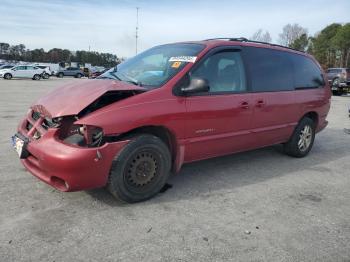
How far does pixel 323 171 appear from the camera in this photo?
17.9ft

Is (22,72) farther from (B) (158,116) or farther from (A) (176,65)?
(B) (158,116)

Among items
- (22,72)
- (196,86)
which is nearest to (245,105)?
(196,86)

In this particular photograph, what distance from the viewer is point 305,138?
6172 mm

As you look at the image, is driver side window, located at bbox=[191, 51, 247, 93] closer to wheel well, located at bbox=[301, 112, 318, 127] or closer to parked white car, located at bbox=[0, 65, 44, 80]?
wheel well, located at bbox=[301, 112, 318, 127]

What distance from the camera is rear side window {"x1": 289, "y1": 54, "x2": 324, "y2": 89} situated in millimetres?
5863

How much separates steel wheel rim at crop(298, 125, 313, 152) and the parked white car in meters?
34.7

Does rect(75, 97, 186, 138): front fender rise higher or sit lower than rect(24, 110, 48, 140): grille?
higher

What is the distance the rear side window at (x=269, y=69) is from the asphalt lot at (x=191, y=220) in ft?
4.17

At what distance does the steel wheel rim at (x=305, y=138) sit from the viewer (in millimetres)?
6086

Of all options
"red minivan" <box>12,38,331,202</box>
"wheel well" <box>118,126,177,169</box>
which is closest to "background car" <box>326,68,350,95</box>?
"red minivan" <box>12,38,331,202</box>

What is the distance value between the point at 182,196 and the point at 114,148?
3.45 ft

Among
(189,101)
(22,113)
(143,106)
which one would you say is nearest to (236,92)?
(189,101)

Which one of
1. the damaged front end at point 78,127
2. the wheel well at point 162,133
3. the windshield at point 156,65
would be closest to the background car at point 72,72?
the windshield at point 156,65

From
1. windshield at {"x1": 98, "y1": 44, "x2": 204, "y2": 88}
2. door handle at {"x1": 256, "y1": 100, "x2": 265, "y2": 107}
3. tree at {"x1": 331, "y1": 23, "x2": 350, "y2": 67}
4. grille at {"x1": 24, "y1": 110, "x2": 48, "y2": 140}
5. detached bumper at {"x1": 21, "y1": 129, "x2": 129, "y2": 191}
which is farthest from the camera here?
tree at {"x1": 331, "y1": 23, "x2": 350, "y2": 67}
